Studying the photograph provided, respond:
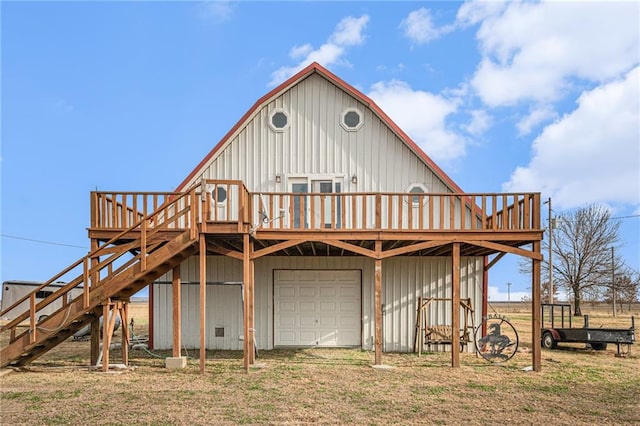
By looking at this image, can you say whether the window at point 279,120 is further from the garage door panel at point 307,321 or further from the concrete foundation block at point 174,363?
the concrete foundation block at point 174,363

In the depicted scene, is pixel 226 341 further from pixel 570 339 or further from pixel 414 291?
pixel 570 339

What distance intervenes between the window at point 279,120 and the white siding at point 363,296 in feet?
13.2

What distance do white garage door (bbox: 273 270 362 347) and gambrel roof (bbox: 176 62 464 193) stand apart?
399 cm

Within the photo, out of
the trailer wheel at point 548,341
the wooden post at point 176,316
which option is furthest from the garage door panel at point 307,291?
the trailer wheel at point 548,341

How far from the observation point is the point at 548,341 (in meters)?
17.3

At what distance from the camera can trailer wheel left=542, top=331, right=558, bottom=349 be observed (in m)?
17.1

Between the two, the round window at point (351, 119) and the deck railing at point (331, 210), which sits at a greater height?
the round window at point (351, 119)

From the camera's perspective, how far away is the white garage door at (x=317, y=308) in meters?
15.9

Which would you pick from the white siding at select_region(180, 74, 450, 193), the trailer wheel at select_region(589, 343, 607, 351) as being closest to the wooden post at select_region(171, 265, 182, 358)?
the white siding at select_region(180, 74, 450, 193)

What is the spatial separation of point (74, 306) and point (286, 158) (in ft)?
23.5

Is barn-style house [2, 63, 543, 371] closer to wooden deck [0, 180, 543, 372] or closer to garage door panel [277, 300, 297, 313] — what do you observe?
garage door panel [277, 300, 297, 313]

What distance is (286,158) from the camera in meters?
15.8

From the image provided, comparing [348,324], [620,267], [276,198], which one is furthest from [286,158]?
[620,267]

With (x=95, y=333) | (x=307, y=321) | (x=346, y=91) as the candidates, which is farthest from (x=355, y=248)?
(x=95, y=333)
